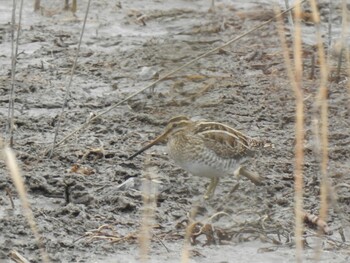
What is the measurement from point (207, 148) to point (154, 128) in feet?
4.59

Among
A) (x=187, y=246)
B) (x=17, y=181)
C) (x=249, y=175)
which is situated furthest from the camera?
(x=249, y=175)

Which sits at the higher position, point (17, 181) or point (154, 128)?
point (17, 181)

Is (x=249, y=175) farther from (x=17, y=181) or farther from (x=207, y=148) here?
(x=17, y=181)

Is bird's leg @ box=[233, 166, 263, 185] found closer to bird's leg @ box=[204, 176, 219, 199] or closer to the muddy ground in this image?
the muddy ground

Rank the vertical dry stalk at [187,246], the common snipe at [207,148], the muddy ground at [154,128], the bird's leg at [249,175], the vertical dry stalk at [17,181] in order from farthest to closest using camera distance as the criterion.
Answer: the bird's leg at [249,175]
the common snipe at [207,148]
the muddy ground at [154,128]
the vertical dry stalk at [187,246]
the vertical dry stalk at [17,181]

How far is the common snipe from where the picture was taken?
651 cm

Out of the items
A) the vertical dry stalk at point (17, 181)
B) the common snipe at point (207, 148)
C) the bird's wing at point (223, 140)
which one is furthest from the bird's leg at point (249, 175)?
the vertical dry stalk at point (17, 181)

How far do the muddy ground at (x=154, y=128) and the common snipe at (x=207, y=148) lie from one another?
0.52 feet

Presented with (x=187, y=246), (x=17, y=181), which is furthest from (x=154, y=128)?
(x=17, y=181)

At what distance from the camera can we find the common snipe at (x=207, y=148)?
6.51 meters

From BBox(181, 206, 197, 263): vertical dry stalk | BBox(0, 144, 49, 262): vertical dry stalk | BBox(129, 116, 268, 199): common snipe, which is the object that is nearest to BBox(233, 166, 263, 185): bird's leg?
BBox(129, 116, 268, 199): common snipe

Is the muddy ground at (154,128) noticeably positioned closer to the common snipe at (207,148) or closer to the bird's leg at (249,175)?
the bird's leg at (249,175)

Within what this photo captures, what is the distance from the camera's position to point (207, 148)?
6574 millimetres

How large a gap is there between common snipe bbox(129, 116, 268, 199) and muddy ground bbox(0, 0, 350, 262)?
0.16 metres
